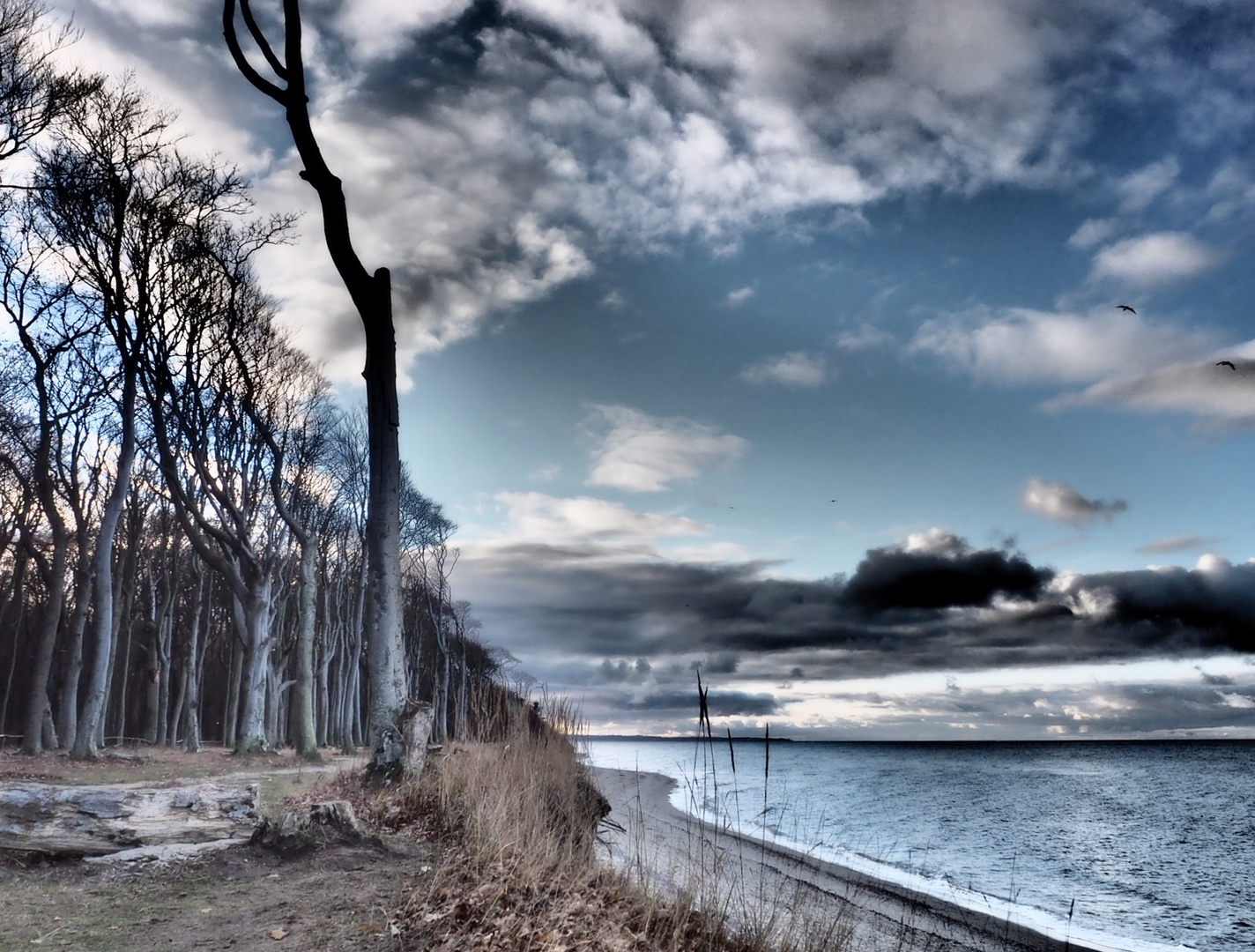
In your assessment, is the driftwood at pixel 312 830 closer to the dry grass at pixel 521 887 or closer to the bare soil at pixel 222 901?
the bare soil at pixel 222 901

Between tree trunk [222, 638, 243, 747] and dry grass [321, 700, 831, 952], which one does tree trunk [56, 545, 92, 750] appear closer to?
tree trunk [222, 638, 243, 747]

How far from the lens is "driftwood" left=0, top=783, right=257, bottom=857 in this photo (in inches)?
290

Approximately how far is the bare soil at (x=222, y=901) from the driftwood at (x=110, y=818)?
0.21 metres

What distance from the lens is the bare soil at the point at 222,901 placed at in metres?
5.55

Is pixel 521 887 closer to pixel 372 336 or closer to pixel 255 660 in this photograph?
pixel 372 336

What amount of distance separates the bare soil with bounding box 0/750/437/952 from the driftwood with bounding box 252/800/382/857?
11 centimetres

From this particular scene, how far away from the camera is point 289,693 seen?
122ft

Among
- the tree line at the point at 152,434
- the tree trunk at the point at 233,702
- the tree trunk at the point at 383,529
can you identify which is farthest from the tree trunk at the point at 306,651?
the tree trunk at the point at 383,529

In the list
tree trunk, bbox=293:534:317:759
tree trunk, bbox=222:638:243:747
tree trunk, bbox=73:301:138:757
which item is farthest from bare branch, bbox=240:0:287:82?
tree trunk, bbox=222:638:243:747

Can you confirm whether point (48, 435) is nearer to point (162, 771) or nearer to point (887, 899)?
point (162, 771)

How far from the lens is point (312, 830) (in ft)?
25.0

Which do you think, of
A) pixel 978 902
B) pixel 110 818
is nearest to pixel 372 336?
pixel 110 818

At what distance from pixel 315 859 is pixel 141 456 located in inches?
763

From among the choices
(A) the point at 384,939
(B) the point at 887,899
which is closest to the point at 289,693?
(B) the point at 887,899
